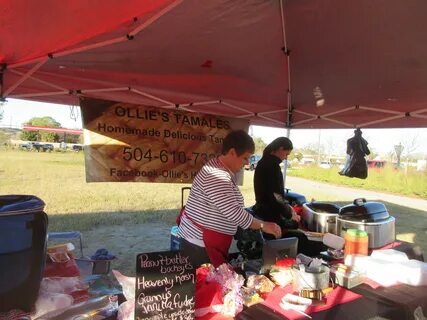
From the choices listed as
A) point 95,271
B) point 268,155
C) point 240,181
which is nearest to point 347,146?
point 240,181

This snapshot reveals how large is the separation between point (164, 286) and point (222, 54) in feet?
6.78

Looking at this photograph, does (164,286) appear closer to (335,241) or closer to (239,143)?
(239,143)

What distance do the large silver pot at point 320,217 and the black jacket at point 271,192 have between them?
211mm

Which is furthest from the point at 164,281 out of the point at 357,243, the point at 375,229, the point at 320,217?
the point at 320,217

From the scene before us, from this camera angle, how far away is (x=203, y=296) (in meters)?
1.45

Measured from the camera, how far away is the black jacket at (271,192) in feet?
9.90

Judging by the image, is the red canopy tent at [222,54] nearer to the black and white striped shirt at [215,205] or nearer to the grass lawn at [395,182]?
the black and white striped shirt at [215,205]

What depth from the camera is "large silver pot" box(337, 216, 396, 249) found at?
2.38 meters

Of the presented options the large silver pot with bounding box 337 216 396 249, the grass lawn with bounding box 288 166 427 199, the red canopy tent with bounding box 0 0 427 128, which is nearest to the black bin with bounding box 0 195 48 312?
the red canopy tent with bounding box 0 0 427 128

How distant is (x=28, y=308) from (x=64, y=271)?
353 millimetres

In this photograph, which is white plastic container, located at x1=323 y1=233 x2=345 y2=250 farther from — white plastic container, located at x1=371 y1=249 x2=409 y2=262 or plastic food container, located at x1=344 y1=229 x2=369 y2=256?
white plastic container, located at x1=371 y1=249 x2=409 y2=262

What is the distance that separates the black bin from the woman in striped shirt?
0.85 metres

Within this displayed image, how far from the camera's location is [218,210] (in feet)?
6.45

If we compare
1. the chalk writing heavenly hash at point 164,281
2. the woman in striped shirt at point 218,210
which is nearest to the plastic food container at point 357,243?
the woman in striped shirt at point 218,210
